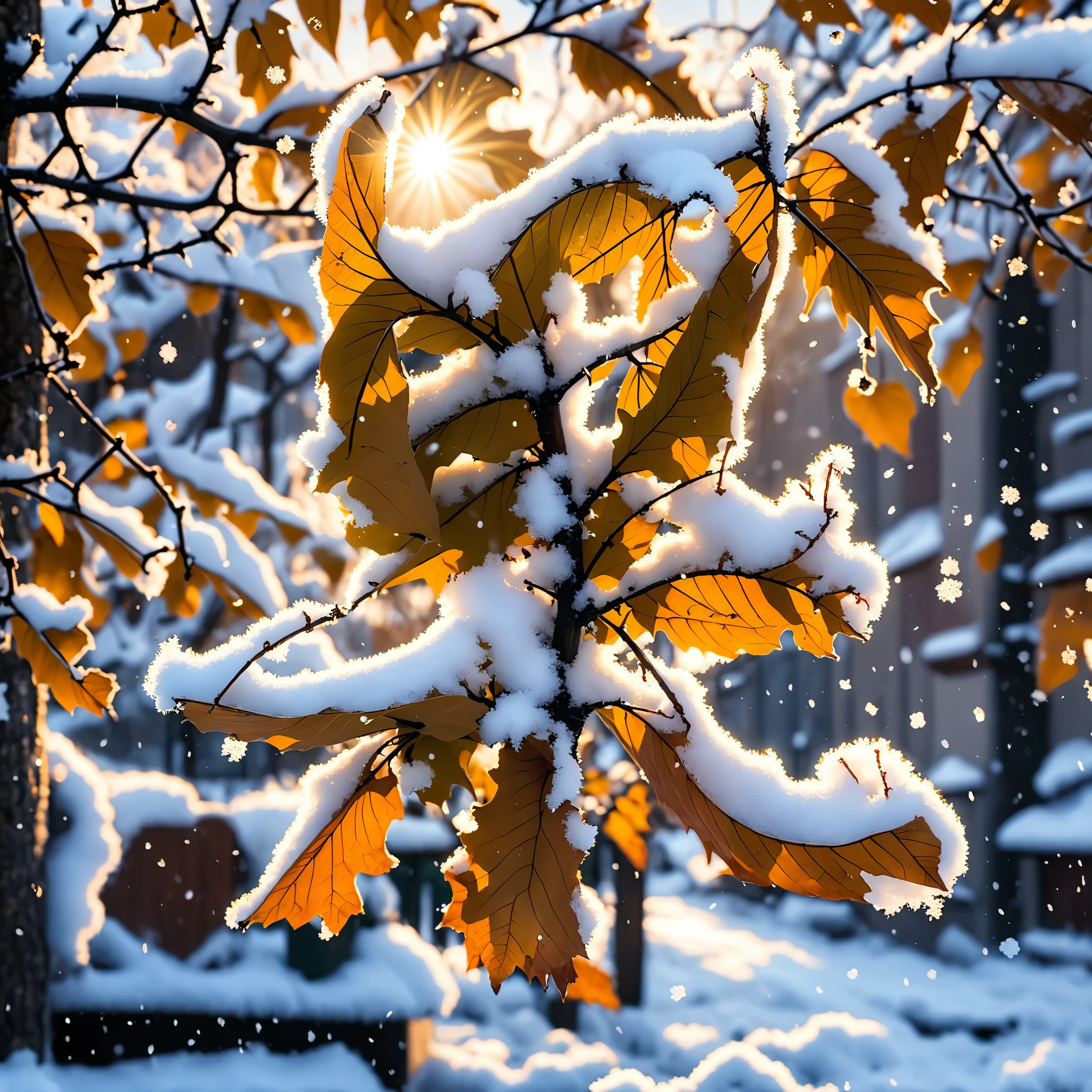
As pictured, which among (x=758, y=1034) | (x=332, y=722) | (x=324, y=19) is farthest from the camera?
(x=758, y=1034)

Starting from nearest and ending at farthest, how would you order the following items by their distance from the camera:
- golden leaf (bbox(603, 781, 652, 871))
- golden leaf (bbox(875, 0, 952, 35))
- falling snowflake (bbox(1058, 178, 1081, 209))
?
golden leaf (bbox(875, 0, 952, 35)), falling snowflake (bbox(1058, 178, 1081, 209)), golden leaf (bbox(603, 781, 652, 871))

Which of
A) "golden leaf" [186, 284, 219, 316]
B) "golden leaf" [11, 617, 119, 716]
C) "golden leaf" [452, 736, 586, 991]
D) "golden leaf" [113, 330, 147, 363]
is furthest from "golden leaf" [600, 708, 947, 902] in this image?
"golden leaf" [113, 330, 147, 363]

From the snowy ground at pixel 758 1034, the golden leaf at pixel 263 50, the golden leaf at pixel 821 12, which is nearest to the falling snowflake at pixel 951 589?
the snowy ground at pixel 758 1034

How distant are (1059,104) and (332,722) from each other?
1.02 m

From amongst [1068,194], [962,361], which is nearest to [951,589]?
[1068,194]

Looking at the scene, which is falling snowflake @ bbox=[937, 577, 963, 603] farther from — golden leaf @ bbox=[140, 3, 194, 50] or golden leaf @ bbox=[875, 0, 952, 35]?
golden leaf @ bbox=[140, 3, 194, 50]

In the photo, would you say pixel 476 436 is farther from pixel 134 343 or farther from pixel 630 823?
pixel 630 823

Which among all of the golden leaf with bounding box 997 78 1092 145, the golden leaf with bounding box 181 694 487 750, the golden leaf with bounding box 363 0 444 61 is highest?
the golden leaf with bounding box 363 0 444 61

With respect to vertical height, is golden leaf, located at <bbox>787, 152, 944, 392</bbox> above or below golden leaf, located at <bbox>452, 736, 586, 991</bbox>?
above

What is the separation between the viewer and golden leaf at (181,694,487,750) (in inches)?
15.9

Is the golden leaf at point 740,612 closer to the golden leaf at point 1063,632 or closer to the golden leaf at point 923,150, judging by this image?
the golden leaf at point 923,150

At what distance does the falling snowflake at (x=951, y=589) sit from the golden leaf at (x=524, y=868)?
5.67m

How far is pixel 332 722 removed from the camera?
411 millimetres

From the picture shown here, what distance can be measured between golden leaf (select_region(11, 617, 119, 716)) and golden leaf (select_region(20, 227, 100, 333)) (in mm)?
539
